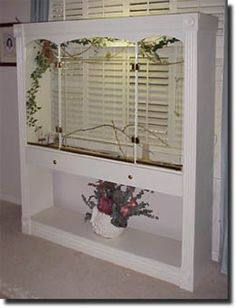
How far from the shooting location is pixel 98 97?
11.6ft

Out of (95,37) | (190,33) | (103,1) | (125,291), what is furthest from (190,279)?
(103,1)

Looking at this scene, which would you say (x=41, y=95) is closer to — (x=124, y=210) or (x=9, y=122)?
(x=9, y=122)

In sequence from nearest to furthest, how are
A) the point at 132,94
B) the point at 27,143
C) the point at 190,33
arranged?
the point at 190,33, the point at 132,94, the point at 27,143

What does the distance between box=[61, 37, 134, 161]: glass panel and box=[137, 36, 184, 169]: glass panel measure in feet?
0.31

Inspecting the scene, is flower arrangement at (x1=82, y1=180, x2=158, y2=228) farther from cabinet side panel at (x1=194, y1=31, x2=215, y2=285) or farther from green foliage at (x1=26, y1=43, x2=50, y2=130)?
green foliage at (x1=26, y1=43, x2=50, y2=130)

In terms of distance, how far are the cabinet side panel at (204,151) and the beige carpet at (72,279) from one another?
0.17m

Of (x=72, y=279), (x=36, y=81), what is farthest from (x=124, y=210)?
(x=36, y=81)

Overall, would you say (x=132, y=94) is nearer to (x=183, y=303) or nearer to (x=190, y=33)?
(x=190, y=33)

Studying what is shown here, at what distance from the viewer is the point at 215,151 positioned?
3350 mm

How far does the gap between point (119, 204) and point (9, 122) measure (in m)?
1.80

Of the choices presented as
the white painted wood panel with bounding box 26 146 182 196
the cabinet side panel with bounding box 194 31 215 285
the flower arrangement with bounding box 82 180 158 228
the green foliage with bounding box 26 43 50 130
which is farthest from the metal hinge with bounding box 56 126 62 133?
the cabinet side panel with bounding box 194 31 215 285

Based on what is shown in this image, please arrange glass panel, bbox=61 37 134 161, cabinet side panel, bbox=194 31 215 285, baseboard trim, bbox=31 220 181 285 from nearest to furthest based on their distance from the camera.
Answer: cabinet side panel, bbox=194 31 215 285 → baseboard trim, bbox=31 220 181 285 → glass panel, bbox=61 37 134 161

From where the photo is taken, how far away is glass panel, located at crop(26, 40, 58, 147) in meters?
3.82

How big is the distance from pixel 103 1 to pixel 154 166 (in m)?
1.48
